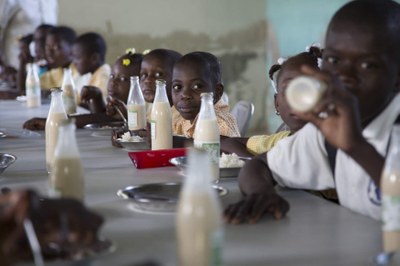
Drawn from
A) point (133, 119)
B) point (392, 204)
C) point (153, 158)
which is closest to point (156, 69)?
point (133, 119)

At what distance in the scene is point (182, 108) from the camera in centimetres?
270

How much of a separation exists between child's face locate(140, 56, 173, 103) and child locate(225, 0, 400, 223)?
4.75ft

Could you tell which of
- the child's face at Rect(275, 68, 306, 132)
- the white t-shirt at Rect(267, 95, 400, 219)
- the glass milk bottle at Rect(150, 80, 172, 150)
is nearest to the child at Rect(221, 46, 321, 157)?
the child's face at Rect(275, 68, 306, 132)

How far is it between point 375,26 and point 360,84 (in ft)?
0.48

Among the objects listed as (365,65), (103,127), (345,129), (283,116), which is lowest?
(103,127)

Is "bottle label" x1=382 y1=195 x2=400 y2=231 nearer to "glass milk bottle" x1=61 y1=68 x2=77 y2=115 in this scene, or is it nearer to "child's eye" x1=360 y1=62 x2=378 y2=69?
"child's eye" x1=360 y1=62 x2=378 y2=69

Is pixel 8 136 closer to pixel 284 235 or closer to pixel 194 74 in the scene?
pixel 194 74

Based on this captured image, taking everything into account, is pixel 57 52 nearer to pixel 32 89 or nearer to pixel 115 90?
pixel 32 89

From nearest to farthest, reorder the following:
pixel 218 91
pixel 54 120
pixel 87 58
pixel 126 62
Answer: pixel 54 120, pixel 218 91, pixel 126 62, pixel 87 58

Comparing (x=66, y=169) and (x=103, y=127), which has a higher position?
(x=66, y=169)

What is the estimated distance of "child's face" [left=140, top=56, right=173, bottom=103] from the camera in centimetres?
306

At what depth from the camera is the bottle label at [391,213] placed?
1142mm

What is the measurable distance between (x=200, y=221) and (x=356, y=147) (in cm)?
46

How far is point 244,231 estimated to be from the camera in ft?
4.18
